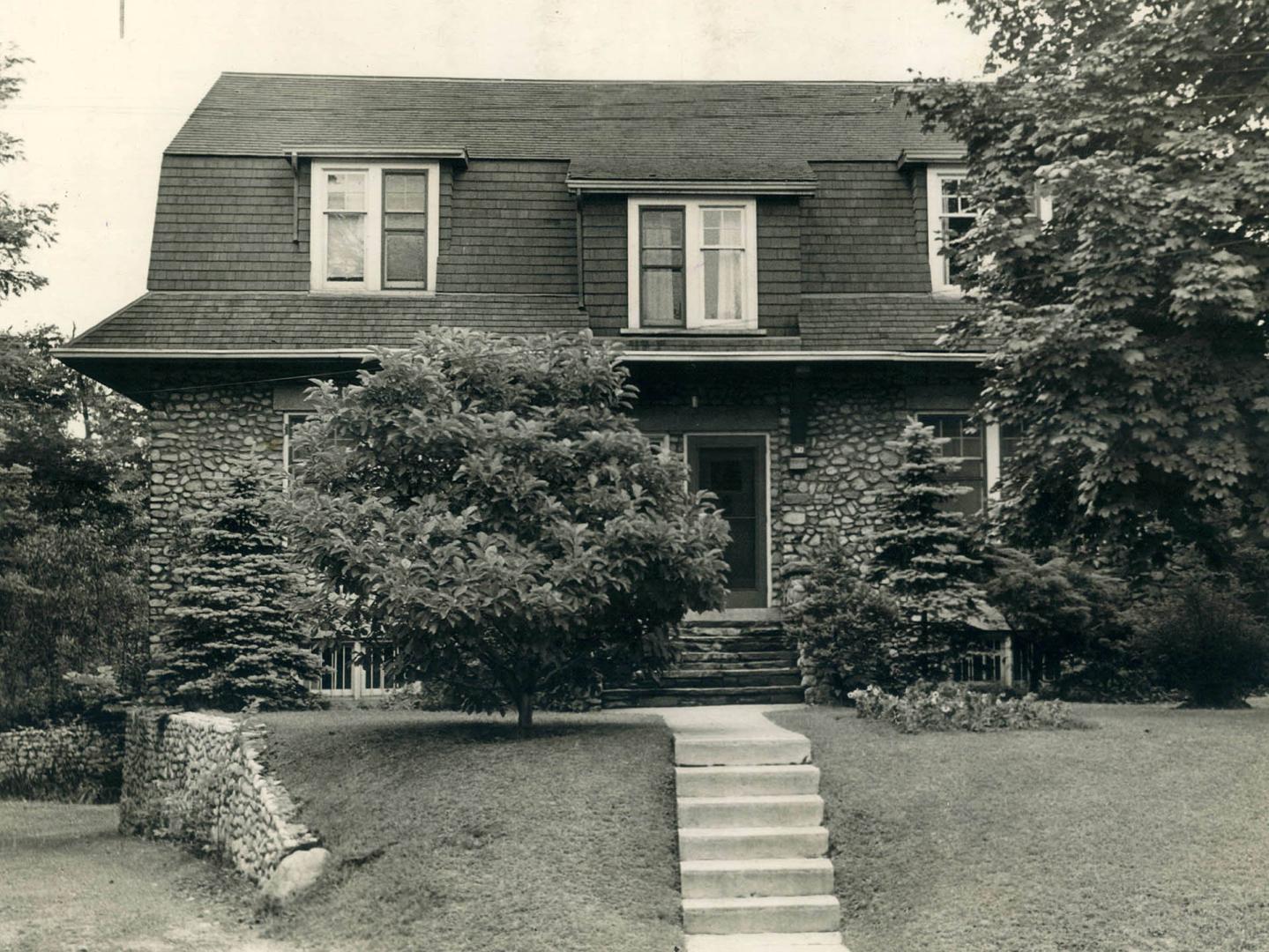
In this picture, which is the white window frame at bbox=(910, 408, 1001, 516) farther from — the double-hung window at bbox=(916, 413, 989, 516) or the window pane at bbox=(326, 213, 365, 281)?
the window pane at bbox=(326, 213, 365, 281)

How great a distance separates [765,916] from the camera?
326 inches

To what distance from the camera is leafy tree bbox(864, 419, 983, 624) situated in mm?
14141

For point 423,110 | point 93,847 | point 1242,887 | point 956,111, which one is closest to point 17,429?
point 423,110

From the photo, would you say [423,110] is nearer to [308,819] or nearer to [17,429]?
[17,429]

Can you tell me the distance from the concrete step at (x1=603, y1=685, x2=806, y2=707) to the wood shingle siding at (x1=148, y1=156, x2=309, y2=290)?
657 cm

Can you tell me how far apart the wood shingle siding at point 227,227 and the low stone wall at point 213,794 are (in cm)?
531

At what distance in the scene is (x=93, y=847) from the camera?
12906mm

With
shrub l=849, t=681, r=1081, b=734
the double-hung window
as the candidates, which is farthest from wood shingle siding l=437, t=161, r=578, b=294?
shrub l=849, t=681, r=1081, b=734

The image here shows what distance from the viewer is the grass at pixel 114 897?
8.51 m

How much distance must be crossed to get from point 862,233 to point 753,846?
1032cm

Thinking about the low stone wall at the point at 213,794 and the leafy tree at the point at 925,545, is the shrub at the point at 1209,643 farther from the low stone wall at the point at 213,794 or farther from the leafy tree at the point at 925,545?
the low stone wall at the point at 213,794

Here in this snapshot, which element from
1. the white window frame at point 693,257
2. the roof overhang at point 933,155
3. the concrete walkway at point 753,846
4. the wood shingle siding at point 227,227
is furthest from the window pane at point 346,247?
the concrete walkway at point 753,846

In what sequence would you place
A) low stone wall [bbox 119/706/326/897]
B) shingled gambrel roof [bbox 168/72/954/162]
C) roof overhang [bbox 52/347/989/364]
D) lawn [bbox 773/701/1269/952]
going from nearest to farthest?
lawn [bbox 773/701/1269/952]
low stone wall [bbox 119/706/326/897]
roof overhang [bbox 52/347/989/364]
shingled gambrel roof [bbox 168/72/954/162]

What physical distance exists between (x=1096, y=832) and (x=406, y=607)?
4830 mm
